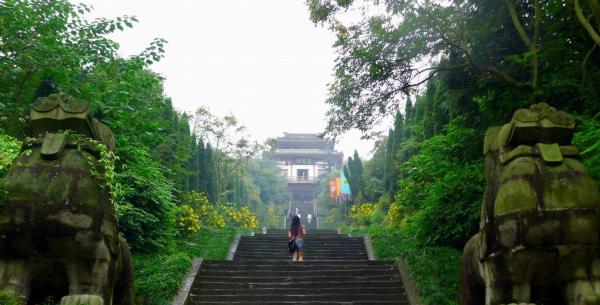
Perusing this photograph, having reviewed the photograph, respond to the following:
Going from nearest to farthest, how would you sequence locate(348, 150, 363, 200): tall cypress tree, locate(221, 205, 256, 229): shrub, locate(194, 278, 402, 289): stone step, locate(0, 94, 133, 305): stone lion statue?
locate(0, 94, 133, 305): stone lion statue
locate(194, 278, 402, 289): stone step
locate(221, 205, 256, 229): shrub
locate(348, 150, 363, 200): tall cypress tree

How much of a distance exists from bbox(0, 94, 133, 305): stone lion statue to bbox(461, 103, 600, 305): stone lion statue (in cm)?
294

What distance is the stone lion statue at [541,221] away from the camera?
401 centimetres

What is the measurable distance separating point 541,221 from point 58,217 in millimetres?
3447

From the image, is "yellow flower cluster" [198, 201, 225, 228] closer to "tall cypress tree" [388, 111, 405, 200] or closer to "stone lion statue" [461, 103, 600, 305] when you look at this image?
"tall cypress tree" [388, 111, 405, 200]

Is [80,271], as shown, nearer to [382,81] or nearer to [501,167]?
[501,167]

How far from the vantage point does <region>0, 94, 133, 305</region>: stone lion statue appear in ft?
13.0

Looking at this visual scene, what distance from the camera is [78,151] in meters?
4.23

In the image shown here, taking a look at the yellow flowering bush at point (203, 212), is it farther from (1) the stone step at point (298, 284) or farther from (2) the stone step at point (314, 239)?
(1) the stone step at point (298, 284)

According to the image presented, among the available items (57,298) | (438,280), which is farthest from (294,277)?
(57,298)

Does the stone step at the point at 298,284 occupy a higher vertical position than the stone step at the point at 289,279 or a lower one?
lower

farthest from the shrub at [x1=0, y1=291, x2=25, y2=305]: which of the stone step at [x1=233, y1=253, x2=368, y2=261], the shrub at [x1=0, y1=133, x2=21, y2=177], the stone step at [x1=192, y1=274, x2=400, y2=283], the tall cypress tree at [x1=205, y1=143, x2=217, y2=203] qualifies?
the tall cypress tree at [x1=205, y1=143, x2=217, y2=203]

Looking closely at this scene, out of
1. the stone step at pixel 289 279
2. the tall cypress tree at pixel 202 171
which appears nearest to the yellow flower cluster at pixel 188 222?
the stone step at pixel 289 279

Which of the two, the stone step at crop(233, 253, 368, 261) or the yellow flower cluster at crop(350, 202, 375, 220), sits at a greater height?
the yellow flower cluster at crop(350, 202, 375, 220)

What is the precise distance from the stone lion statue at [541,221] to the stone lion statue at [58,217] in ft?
9.65
